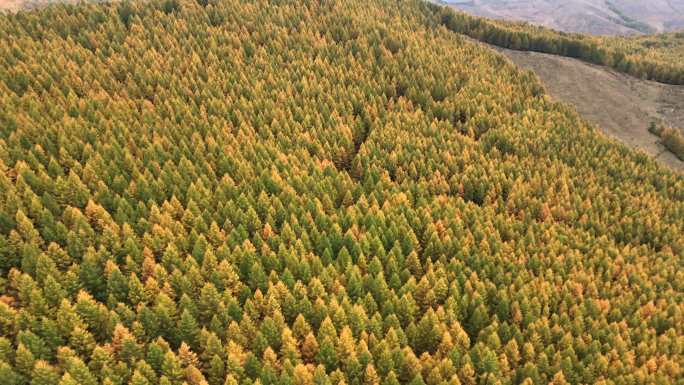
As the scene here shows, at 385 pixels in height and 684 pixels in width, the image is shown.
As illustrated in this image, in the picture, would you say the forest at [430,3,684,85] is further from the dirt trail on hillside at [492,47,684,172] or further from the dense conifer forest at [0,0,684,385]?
the dense conifer forest at [0,0,684,385]

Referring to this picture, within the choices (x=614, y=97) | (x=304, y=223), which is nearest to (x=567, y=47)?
(x=614, y=97)

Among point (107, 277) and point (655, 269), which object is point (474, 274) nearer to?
point (655, 269)

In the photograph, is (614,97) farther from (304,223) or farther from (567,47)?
(304,223)

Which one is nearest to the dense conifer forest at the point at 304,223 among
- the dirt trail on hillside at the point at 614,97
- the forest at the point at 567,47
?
the dirt trail on hillside at the point at 614,97

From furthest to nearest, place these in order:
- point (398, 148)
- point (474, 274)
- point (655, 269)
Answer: point (398, 148), point (655, 269), point (474, 274)

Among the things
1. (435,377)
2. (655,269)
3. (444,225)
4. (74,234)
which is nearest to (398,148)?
(444,225)
